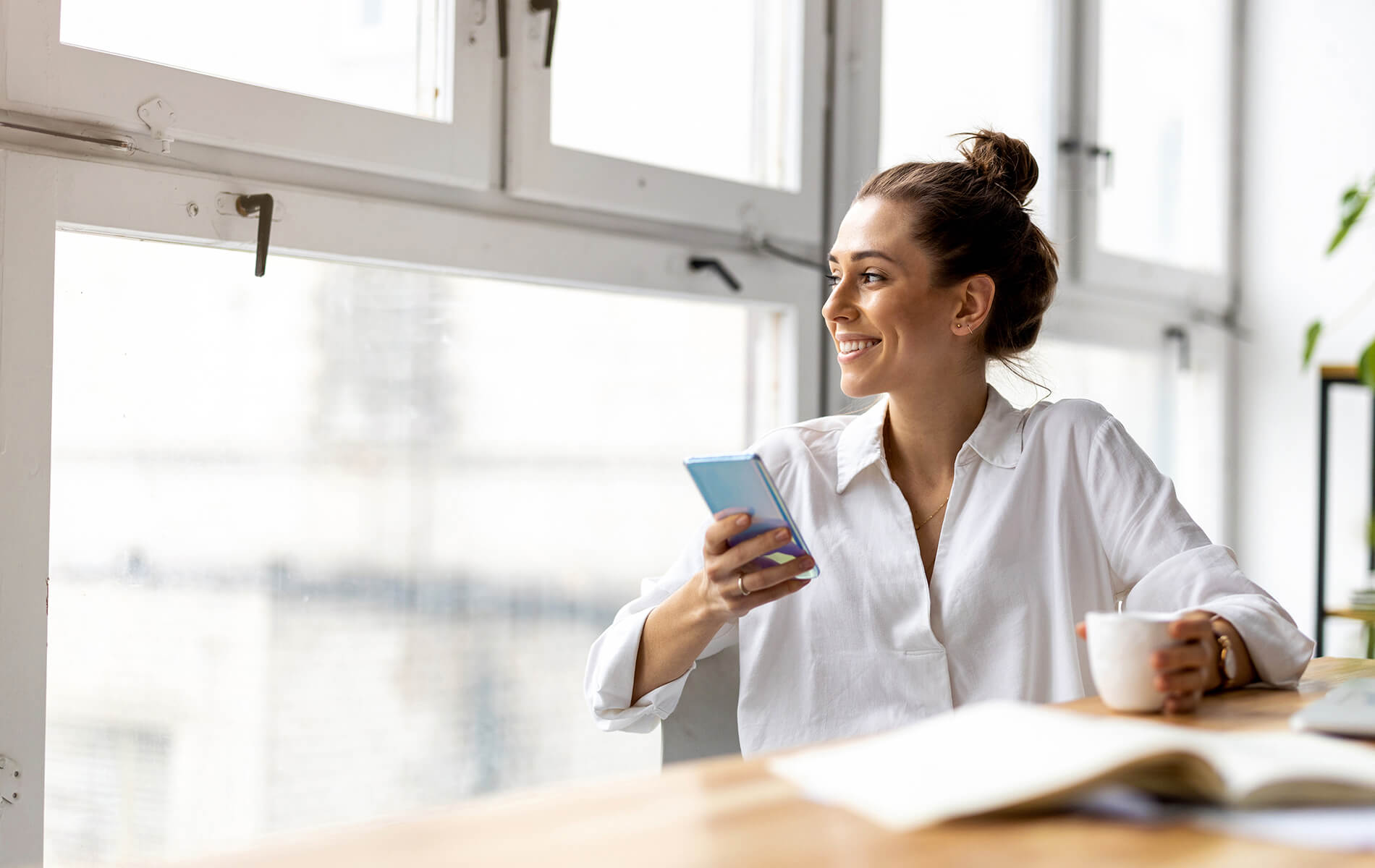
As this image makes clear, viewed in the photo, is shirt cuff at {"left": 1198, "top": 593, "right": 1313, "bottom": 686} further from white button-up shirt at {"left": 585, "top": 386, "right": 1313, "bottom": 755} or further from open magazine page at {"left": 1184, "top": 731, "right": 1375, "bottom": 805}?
open magazine page at {"left": 1184, "top": 731, "right": 1375, "bottom": 805}

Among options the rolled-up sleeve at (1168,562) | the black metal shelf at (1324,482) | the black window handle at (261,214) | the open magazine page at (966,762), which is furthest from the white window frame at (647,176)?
the black metal shelf at (1324,482)

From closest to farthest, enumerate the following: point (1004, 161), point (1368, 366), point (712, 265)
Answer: point (1004, 161) < point (1368, 366) < point (712, 265)

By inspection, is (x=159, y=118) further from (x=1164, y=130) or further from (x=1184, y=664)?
(x=1164, y=130)

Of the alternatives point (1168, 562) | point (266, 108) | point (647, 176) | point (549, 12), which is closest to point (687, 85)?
point (647, 176)

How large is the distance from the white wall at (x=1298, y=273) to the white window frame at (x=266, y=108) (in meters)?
A: 2.44

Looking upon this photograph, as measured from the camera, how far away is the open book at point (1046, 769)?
57 cm

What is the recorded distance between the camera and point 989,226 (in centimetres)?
150

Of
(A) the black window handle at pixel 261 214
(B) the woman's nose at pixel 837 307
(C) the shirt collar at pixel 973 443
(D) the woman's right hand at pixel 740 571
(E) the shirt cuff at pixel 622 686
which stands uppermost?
(A) the black window handle at pixel 261 214

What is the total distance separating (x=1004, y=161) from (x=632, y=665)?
0.79 m

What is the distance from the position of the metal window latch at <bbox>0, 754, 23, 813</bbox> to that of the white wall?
9.57ft

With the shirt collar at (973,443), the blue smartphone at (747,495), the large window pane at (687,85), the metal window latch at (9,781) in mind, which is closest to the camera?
the blue smartphone at (747,495)

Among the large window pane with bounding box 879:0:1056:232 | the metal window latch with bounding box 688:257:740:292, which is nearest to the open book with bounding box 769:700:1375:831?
the metal window latch with bounding box 688:257:740:292

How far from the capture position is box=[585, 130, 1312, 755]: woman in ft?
4.17

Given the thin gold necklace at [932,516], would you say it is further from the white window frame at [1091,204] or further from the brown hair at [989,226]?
the white window frame at [1091,204]
